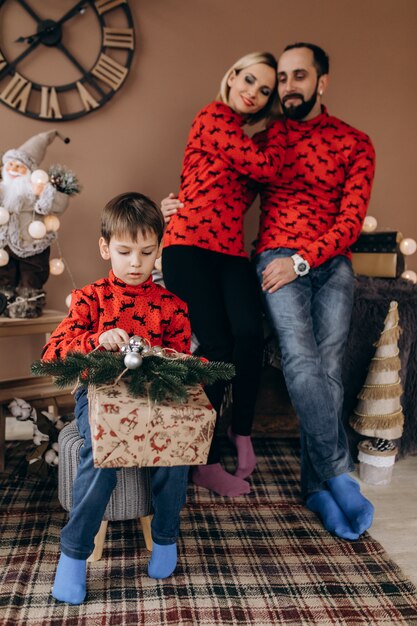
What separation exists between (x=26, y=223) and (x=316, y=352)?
44.2 inches

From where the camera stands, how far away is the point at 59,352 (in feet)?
4.40

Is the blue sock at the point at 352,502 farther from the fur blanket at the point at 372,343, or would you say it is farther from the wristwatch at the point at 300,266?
the wristwatch at the point at 300,266

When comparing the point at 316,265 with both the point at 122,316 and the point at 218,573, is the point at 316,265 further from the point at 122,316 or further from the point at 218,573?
the point at 218,573

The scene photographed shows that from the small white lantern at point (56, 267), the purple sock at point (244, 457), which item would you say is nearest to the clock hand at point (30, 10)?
the small white lantern at point (56, 267)

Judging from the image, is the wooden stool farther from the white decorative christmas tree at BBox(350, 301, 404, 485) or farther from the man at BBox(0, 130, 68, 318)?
the white decorative christmas tree at BBox(350, 301, 404, 485)

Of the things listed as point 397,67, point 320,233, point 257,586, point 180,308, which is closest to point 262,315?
point 320,233

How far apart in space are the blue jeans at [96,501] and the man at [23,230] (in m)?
0.81

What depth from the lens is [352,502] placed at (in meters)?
1.65

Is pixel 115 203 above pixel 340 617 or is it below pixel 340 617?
above

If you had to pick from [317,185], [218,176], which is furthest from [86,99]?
[317,185]

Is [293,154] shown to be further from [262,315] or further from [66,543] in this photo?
[66,543]

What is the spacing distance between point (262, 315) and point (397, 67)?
5.05 ft

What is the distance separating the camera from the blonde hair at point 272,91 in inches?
74.5

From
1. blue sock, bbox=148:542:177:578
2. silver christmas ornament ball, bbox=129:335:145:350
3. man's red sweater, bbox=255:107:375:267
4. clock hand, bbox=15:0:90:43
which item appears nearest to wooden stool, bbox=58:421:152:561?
blue sock, bbox=148:542:177:578
